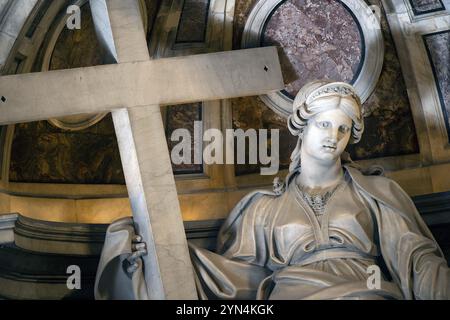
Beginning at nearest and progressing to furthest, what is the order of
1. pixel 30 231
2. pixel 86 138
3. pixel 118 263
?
pixel 118 263
pixel 30 231
pixel 86 138

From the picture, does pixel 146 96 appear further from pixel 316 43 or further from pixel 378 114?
pixel 378 114

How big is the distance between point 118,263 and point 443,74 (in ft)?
10.2

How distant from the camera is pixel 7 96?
916cm

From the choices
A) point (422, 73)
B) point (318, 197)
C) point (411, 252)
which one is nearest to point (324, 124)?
point (318, 197)

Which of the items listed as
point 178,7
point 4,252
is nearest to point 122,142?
point 4,252

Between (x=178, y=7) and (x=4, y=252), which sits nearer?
(x=4, y=252)

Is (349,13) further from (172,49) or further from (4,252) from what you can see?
(4,252)

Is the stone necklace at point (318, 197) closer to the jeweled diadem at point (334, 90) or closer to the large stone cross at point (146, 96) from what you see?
the jeweled diadem at point (334, 90)

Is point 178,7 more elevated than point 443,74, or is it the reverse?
point 178,7

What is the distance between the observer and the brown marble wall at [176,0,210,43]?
35.7ft

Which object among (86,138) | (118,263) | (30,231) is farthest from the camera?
(86,138)

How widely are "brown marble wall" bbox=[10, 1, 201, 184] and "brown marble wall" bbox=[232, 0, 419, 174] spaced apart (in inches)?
29.6

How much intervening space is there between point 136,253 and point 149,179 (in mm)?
493

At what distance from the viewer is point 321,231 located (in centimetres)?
923
